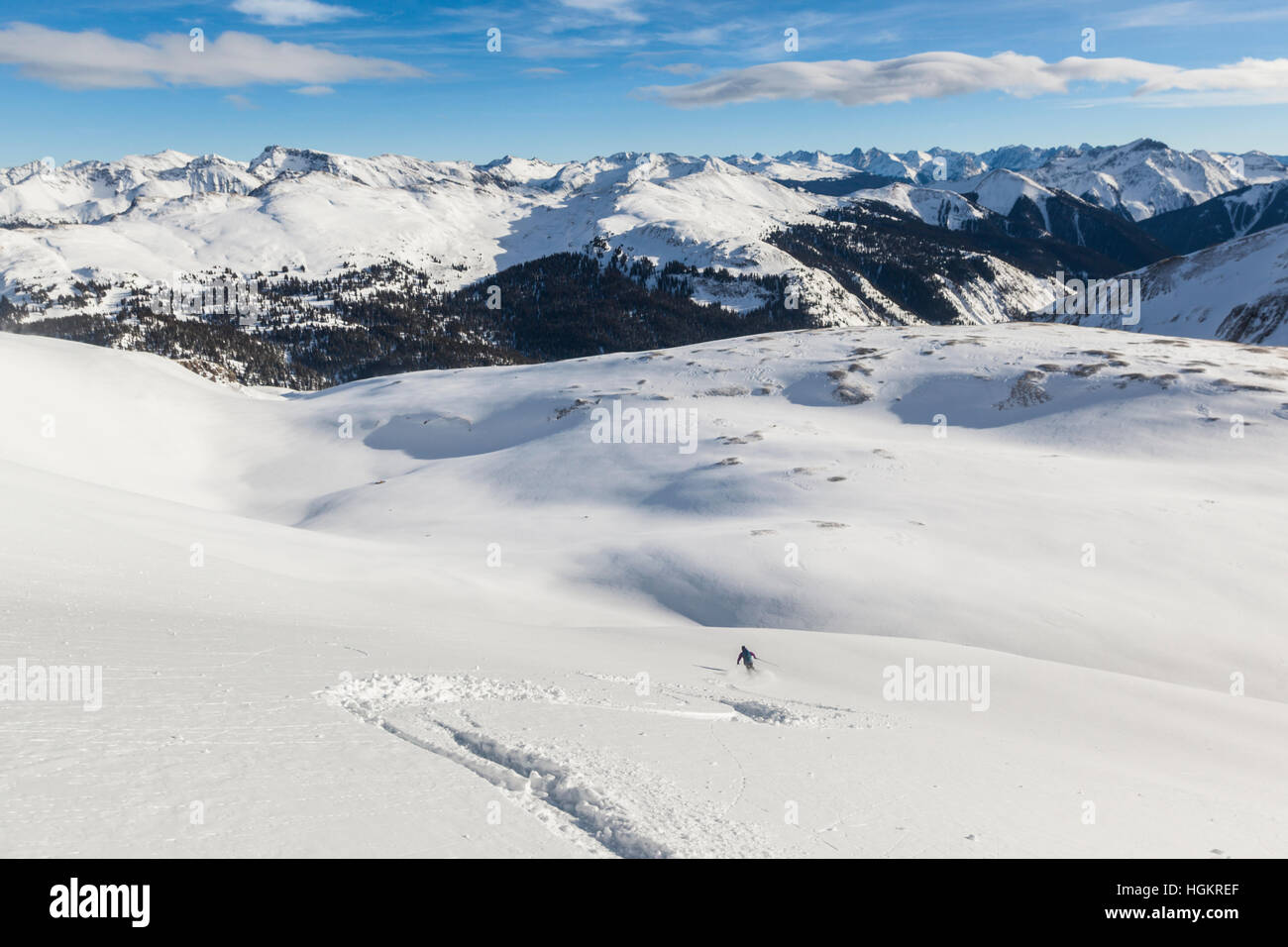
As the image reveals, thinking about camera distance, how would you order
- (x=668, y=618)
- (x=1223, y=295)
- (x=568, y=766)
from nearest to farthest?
(x=568, y=766) → (x=668, y=618) → (x=1223, y=295)

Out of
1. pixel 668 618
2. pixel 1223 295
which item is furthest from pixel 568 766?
pixel 1223 295

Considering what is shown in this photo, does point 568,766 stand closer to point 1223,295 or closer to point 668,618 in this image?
point 668,618

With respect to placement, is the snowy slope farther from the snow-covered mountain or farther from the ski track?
the snow-covered mountain

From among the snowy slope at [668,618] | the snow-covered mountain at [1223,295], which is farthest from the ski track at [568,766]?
the snow-covered mountain at [1223,295]

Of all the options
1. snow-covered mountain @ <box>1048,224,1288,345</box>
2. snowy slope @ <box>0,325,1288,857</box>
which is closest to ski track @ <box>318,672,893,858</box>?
snowy slope @ <box>0,325,1288,857</box>
